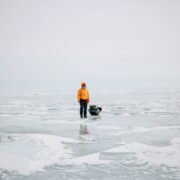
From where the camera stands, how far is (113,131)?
11.3m

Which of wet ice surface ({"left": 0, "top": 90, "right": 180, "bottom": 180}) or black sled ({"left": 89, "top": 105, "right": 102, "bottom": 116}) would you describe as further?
black sled ({"left": 89, "top": 105, "right": 102, "bottom": 116})

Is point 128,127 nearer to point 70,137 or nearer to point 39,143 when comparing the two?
point 70,137

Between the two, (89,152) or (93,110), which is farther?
(93,110)

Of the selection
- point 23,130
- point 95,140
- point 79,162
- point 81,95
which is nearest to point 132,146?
point 95,140

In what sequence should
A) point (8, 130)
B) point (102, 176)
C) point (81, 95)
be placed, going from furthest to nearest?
1. point (81, 95)
2. point (8, 130)
3. point (102, 176)

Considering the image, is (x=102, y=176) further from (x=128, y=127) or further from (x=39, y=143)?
(x=128, y=127)

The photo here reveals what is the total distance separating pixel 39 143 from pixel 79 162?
2.45 metres

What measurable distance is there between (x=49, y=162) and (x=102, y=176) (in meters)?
1.47

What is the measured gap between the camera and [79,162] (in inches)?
270

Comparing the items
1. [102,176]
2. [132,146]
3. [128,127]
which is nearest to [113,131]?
[128,127]

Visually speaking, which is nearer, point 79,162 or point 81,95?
point 79,162

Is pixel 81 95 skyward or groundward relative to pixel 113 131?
skyward

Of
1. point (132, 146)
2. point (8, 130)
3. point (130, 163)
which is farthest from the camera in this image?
point (8, 130)

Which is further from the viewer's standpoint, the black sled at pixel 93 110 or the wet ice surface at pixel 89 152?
the black sled at pixel 93 110
